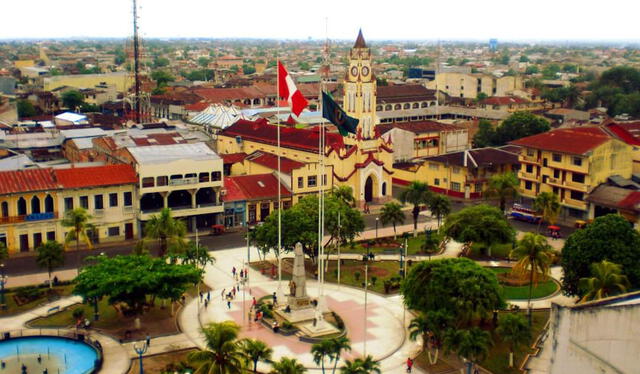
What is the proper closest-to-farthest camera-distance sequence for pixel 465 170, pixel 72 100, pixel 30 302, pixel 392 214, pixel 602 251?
pixel 602 251 → pixel 30 302 → pixel 392 214 → pixel 465 170 → pixel 72 100

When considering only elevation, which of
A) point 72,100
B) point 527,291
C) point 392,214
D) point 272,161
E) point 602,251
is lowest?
point 527,291

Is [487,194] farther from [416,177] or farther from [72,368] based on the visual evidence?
[72,368]

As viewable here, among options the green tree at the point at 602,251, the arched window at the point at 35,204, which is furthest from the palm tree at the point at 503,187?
the arched window at the point at 35,204

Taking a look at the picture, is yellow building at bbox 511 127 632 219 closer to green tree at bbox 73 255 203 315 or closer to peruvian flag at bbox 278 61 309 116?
peruvian flag at bbox 278 61 309 116

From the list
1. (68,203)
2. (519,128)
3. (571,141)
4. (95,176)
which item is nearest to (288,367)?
(68,203)

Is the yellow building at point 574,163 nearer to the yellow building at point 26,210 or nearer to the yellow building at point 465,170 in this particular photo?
the yellow building at point 465,170

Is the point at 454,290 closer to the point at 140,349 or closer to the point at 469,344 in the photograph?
the point at 469,344
